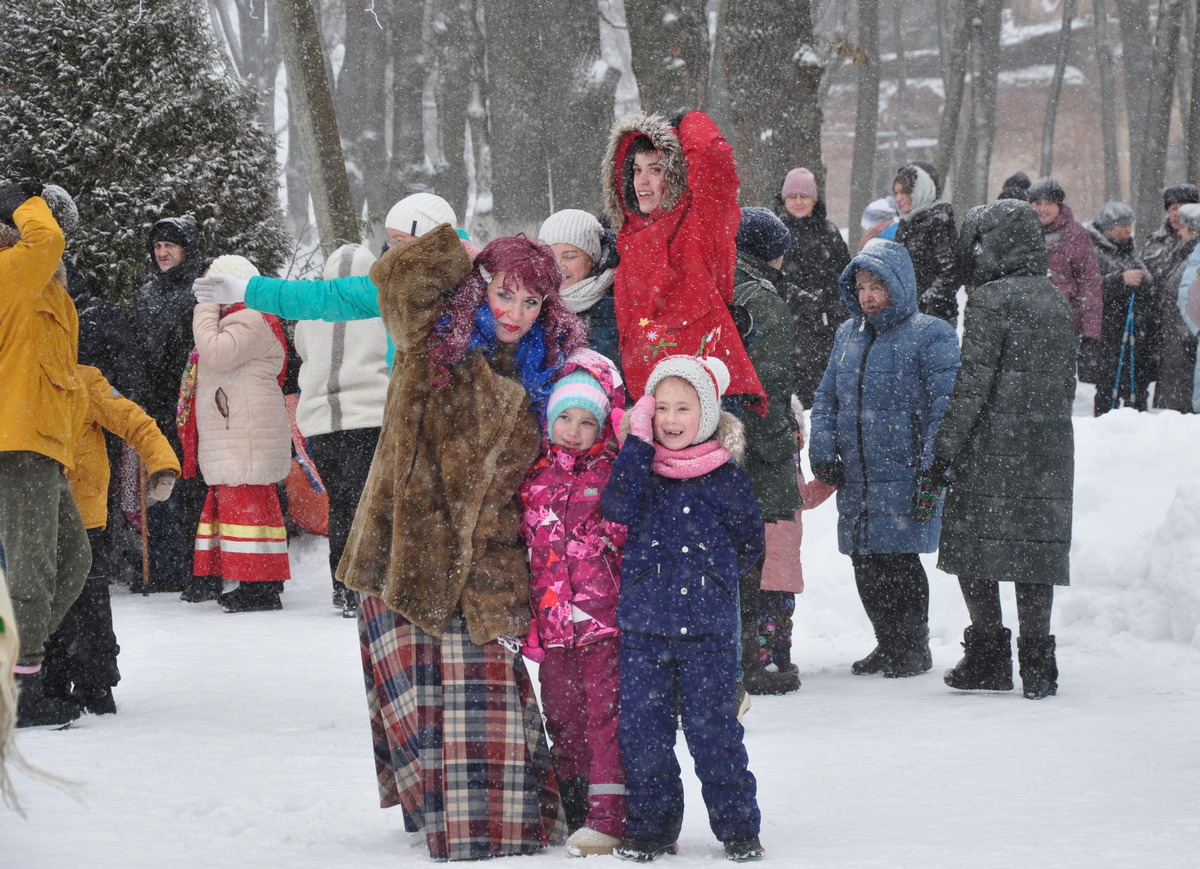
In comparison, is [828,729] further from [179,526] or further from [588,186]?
[588,186]

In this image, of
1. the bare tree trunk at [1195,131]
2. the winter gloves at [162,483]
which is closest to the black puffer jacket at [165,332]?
the winter gloves at [162,483]

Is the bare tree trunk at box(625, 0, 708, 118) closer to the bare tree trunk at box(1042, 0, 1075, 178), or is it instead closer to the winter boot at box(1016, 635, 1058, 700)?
the winter boot at box(1016, 635, 1058, 700)

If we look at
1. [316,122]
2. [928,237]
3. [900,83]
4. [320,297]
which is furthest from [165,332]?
[900,83]

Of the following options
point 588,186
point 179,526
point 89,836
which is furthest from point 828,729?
point 588,186

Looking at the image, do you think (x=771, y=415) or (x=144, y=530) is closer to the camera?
(x=771, y=415)

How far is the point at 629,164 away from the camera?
550 cm

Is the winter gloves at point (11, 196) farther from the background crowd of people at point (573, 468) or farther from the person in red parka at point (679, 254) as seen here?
the person in red parka at point (679, 254)

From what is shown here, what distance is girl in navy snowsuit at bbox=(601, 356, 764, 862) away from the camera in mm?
4148

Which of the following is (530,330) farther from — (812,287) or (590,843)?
(812,287)

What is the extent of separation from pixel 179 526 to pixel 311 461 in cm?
115

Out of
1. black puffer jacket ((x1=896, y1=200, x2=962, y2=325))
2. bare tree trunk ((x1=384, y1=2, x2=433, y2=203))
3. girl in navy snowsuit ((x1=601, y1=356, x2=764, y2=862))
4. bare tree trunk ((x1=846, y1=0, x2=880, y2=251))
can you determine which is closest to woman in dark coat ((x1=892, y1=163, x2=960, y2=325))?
black puffer jacket ((x1=896, y1=200, x2=962, y2=325))

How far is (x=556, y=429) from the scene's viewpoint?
14.4 feet

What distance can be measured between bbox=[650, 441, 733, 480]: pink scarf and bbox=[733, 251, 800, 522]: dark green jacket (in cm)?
192

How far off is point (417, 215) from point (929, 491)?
2.66 m
